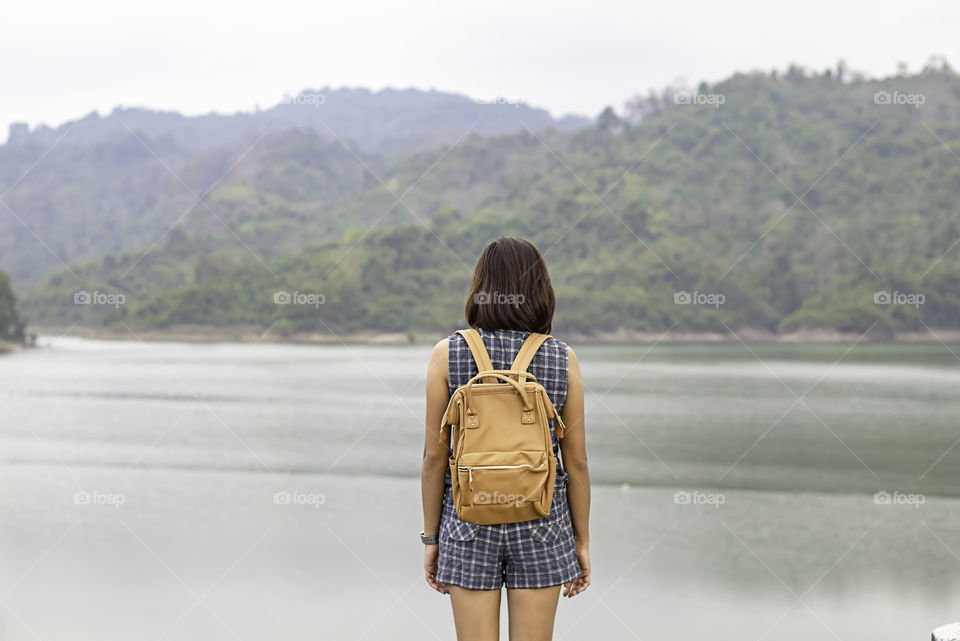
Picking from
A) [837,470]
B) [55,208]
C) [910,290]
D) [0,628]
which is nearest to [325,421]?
[837,470]

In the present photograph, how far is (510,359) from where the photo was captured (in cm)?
178

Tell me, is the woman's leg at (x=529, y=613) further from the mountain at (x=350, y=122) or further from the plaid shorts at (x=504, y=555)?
the mountain at (x=350, y=122)

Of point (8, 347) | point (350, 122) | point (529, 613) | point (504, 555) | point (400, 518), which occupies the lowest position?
point (8, 347)

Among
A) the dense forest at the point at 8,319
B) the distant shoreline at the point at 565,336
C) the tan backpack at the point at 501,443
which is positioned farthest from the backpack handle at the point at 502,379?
the dense forest at the point at 8,319

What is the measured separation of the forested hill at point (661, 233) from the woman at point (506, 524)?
35535mm

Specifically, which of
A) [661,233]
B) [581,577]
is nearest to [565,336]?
[661,233]

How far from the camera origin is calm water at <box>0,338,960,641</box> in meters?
4.56

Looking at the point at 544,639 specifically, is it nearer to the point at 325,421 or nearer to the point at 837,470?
the point at 837,470

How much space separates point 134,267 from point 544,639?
5794 cm

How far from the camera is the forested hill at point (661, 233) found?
42.9 metres

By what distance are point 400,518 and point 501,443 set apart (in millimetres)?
5658

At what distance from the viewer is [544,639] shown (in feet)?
5.93

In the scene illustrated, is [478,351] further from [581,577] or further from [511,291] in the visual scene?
[581,577]

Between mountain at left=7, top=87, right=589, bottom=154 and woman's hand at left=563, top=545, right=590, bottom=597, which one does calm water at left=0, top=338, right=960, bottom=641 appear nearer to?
woman's hand at left=563, top=545, right=590, bottom=597
